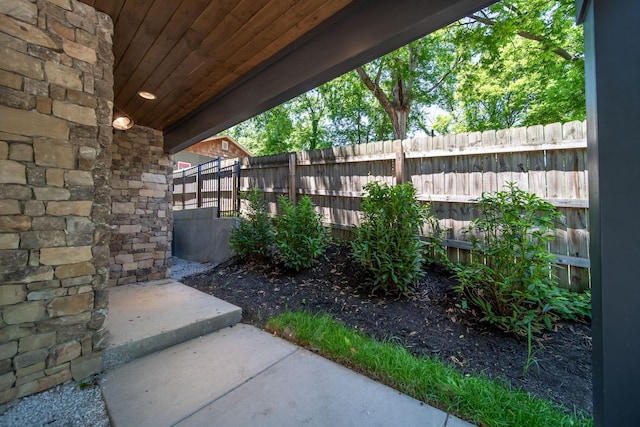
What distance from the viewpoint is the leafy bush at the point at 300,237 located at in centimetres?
374

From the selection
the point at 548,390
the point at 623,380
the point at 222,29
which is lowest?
the point at 548,390

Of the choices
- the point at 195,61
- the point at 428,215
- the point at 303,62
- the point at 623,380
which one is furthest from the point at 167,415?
the point at 428,215

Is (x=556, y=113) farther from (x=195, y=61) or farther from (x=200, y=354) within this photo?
(x=200, y=354)

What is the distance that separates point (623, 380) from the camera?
919 mm

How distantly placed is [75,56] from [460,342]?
3620 millimetres

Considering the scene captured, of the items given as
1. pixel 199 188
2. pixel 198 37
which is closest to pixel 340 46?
pixel 198 37

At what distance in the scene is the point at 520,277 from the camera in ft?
7.47

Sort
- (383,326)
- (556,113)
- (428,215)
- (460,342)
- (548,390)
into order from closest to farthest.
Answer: (548,390) < (460,342) < (383,326) < (428,215) < (556,113)

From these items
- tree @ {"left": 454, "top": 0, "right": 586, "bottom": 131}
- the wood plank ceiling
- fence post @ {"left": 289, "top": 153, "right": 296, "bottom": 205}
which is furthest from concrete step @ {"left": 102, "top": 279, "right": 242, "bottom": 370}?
tree @ {"left": 454, "top": 0, "right": 586, "bottom": 131}

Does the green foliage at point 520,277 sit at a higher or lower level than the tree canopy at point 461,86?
lower

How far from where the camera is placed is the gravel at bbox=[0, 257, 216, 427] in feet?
4.70

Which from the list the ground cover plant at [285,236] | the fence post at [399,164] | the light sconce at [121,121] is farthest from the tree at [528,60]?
the light sconce at [121,121]

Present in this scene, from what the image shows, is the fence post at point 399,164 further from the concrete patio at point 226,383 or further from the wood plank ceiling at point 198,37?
the concrete patio at point 226,383

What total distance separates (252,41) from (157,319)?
2.62 meters
